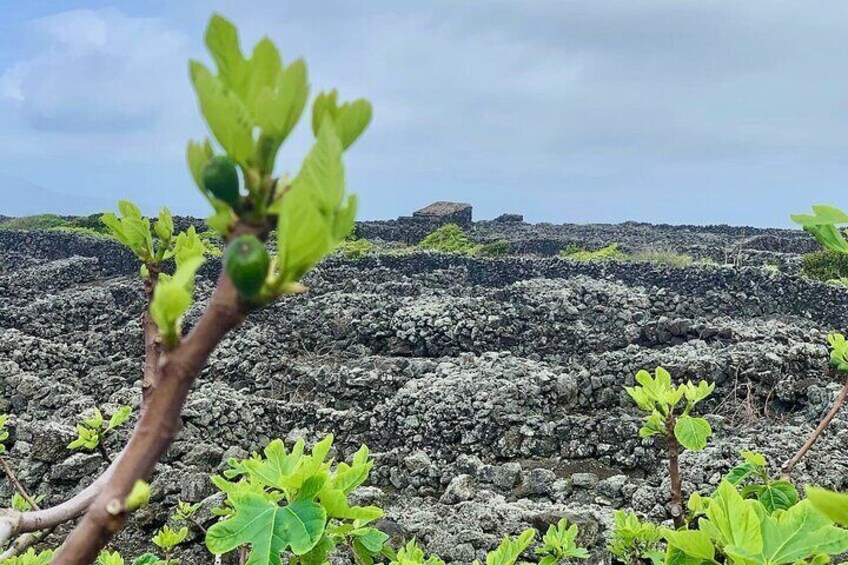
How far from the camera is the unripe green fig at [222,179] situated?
49cm

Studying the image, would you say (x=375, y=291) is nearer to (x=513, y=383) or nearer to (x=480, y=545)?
(x=513, y=383)

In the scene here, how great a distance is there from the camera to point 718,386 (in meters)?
6.26

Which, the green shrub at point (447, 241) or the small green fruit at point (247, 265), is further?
the green shrub at point (447, 241)

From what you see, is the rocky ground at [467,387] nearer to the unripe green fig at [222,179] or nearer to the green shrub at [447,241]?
the unripe green fig at [222,179]

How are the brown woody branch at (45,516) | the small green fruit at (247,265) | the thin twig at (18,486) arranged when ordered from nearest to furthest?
the small green fruit at (247,265) → the brown woody branch at (45,516) → the thin twig at (18,486)

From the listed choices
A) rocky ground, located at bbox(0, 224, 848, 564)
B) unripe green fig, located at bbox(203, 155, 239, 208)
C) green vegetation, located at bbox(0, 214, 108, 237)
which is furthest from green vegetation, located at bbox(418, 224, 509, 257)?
unripe green fig, located at bbox(203, 155, 239, 208)

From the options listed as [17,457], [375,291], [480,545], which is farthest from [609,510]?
[375,291]

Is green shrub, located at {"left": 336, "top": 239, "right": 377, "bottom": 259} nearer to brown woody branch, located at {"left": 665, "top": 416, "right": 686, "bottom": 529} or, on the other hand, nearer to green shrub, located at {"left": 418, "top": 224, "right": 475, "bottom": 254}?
green shrub, located at {"left": 418, "top": 224, "right": 475, "bottom": 254}

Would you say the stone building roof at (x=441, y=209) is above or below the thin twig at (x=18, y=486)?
above

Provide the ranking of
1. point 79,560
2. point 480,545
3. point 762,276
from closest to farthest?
point 79,560
point 480,545
point 762,276

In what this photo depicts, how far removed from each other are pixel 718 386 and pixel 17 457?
6102 millimetres

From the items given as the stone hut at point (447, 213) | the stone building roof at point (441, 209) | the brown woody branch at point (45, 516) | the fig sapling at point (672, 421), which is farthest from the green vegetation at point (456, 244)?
the brown woody branch at point (45, 516)

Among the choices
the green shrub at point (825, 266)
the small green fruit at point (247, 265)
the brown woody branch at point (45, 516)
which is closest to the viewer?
the small green fruit at point (247, 265)

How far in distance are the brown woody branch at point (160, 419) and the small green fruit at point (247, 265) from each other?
15 millimetres
